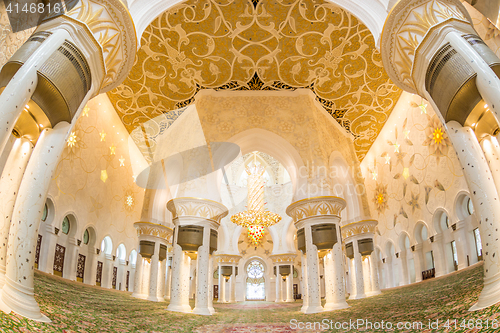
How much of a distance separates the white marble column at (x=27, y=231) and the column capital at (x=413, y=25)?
393 centimetres

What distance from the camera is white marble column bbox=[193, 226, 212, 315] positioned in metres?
7.09

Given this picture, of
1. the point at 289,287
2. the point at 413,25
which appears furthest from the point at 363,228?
the point at 289,287

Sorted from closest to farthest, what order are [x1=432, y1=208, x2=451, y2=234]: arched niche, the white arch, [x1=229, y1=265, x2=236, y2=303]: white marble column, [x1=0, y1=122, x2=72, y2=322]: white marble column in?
[x1=0, y1=122, x2=72, y2=322]: white marble column → the white arch → [x1=432, y1=208, x2=451, y2=234]: arched niche → [x1=229, y1=265, x2=236, y2=303]: white marble column

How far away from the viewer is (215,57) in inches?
309

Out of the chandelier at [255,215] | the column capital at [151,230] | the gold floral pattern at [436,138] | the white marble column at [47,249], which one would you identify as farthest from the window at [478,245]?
the white marble column at [47,249]

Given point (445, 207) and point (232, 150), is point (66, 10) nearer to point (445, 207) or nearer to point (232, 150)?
point (232, 150)

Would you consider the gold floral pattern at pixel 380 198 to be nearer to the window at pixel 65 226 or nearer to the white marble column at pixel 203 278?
the white marble column at pixel 203 278

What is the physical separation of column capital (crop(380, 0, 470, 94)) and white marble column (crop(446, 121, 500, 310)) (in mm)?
859

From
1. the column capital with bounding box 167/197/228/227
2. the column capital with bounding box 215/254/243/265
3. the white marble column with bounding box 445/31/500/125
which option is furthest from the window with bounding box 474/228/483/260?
the column capital with bounding box 215/254/243/265

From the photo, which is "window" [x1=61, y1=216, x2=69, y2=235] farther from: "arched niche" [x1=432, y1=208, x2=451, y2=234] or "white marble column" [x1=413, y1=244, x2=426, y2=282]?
"white marble column" [x1=413, y1=244, x2=426, y2=282]

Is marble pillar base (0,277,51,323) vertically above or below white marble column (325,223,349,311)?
below

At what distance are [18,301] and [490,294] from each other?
13.6ft

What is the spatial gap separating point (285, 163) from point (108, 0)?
5.91 metres

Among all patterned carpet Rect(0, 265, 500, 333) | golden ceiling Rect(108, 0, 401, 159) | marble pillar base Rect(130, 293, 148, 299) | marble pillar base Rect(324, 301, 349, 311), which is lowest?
patterned carpet Rect(0, 265, 500, 333)
